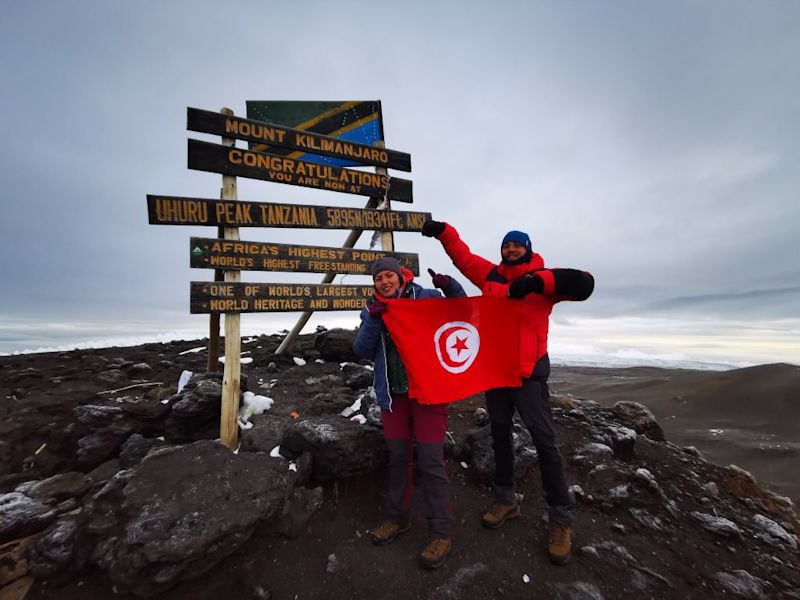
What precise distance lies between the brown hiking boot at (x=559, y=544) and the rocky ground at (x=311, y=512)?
0.36ft

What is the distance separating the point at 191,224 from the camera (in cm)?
562

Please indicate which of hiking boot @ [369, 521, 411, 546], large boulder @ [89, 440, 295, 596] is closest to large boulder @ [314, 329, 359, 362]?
large boulder @ [89, 440, 295, 596]

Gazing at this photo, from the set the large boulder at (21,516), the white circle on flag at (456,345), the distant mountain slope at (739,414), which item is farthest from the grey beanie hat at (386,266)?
the distant mountain slope at (739,414)

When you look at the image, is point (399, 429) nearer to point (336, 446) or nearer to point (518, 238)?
point (336, 446)

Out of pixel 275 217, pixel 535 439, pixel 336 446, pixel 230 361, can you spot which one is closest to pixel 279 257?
pixel 275 217

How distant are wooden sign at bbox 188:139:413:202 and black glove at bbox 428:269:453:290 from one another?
11.5 ft

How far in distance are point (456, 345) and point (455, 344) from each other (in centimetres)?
2

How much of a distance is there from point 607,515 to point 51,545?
6261mm

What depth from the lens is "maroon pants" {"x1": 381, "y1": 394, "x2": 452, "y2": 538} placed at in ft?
12.0

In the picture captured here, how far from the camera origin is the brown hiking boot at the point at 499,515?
404 cm

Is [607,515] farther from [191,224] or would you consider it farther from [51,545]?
[191,224]

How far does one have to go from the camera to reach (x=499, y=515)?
4.09 meters

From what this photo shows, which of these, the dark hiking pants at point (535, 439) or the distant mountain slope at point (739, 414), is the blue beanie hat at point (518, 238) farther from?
the distant mountain slope at point (739, 414)

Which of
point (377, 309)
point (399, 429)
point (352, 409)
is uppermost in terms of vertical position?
point (377, 309)
